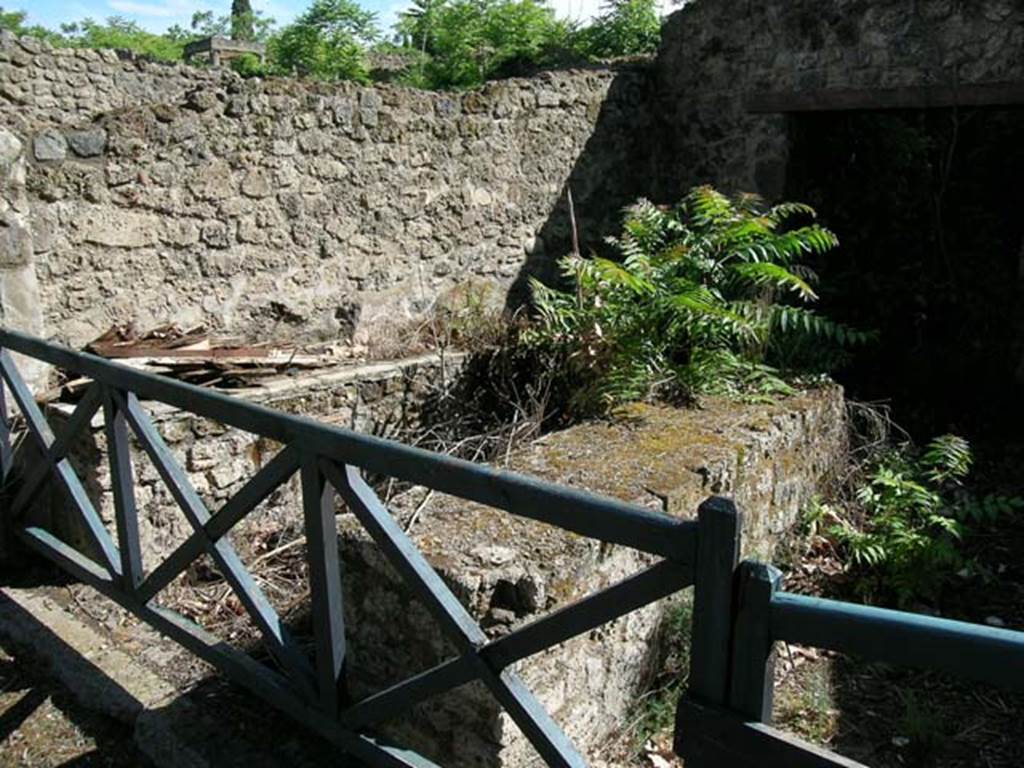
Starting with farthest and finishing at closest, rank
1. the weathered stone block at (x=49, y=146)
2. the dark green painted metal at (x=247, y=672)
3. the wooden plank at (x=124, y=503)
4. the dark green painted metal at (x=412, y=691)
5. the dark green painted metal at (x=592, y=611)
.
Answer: the weathered stone block at (x=49, y=146), the wooden plank at (x=124, y=503), the dark green painted metal at (x=247, y=672), the dark green painted metal at (x=412, y=691), the dark green painted metal at (x=592, y=611)

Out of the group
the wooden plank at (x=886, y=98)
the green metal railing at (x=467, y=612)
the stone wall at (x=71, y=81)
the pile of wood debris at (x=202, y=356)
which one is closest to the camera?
the green metal railing at (x=467, y=612)

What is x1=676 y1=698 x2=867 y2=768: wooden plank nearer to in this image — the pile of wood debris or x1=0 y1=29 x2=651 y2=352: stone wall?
the pile of wood debris

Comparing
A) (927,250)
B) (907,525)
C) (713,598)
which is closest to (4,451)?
(713,598)

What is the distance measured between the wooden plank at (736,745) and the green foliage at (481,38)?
31.5 feet

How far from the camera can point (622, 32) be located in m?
10.1

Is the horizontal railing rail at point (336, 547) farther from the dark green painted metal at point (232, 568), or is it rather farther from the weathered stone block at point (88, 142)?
the weathered stone block at point (88, 142)

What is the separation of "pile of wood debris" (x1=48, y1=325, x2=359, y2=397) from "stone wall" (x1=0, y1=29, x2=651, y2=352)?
243 millimetres

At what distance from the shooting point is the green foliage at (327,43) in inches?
471

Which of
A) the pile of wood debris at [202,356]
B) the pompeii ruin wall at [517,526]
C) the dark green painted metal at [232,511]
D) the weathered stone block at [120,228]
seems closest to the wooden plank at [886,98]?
the pompeii ruin wall at [517,526]

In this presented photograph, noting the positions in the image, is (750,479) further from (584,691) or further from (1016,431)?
(1016,431)

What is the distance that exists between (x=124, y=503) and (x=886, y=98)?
17.0 feet

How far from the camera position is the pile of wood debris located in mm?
4062

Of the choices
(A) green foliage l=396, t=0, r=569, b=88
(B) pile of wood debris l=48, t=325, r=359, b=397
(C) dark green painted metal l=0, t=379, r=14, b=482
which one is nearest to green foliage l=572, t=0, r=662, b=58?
(A) green foliage l=396, t=0, r=569, b=88

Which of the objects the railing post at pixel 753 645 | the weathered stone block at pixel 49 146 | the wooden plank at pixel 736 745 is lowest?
the wooden plank at pixel 736 745
